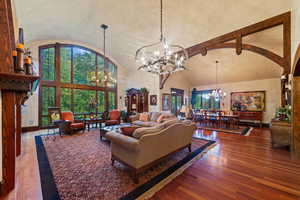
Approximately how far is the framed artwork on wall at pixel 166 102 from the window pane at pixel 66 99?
5375mm

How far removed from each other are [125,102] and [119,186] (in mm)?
7045

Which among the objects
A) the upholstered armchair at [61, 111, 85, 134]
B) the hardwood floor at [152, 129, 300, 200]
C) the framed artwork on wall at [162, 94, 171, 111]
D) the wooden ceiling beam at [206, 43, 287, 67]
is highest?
the wooden ceiling beam at [206, 43, 287, 67]

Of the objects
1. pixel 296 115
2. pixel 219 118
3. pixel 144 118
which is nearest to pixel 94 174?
pixel 144 118

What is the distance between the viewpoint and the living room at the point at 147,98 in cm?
195

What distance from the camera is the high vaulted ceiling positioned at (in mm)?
3840

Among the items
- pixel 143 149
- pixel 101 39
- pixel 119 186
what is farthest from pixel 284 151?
pixel 101 39

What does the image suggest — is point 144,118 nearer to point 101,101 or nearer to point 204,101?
point 101,101

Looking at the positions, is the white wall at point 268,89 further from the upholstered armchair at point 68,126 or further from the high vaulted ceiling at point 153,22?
the upholstered armchair at point 68,126

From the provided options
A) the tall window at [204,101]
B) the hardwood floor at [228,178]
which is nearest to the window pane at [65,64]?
the hardwood floor at [228,178]

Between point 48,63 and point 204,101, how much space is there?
10317 mm

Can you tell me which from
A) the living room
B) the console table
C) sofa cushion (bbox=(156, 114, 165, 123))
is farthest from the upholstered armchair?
the console table

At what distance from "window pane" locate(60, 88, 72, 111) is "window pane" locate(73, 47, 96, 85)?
75cm

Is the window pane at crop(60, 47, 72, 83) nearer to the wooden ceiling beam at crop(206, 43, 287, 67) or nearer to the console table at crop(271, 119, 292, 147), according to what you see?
the wooden ceiling beam at crop(206, 43, 287, 67)

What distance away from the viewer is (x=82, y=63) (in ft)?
24.2
